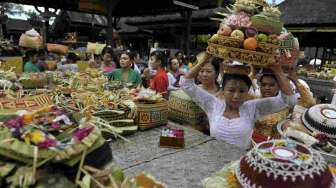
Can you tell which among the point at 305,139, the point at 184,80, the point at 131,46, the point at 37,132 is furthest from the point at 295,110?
the point at 131,46

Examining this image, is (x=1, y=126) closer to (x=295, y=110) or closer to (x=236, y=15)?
(x=236, y=15)

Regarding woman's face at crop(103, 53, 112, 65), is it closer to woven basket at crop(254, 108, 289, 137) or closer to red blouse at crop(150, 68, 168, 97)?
red blouse at crop(150, 68, 168, 97)

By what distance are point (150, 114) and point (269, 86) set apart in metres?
1.01

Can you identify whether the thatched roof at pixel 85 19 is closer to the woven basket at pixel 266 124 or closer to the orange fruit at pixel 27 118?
the woven basket at pixel 266 124

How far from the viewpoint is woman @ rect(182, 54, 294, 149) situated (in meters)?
2.06

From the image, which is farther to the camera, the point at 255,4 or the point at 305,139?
the point at 255,4

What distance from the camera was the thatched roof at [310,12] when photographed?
1134cm

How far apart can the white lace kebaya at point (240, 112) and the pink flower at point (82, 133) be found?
4.24 ft

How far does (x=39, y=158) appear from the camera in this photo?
82cm

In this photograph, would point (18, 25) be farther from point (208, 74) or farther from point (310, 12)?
point (208, 74)

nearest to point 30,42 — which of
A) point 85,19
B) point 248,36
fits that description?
point 248,36

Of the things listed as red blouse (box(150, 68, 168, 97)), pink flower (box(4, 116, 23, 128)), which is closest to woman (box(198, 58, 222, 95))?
red blouse (box(150, 68, 168, 97))

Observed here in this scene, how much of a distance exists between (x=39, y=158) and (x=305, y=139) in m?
1.29

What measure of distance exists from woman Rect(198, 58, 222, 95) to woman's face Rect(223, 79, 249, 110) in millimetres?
538
